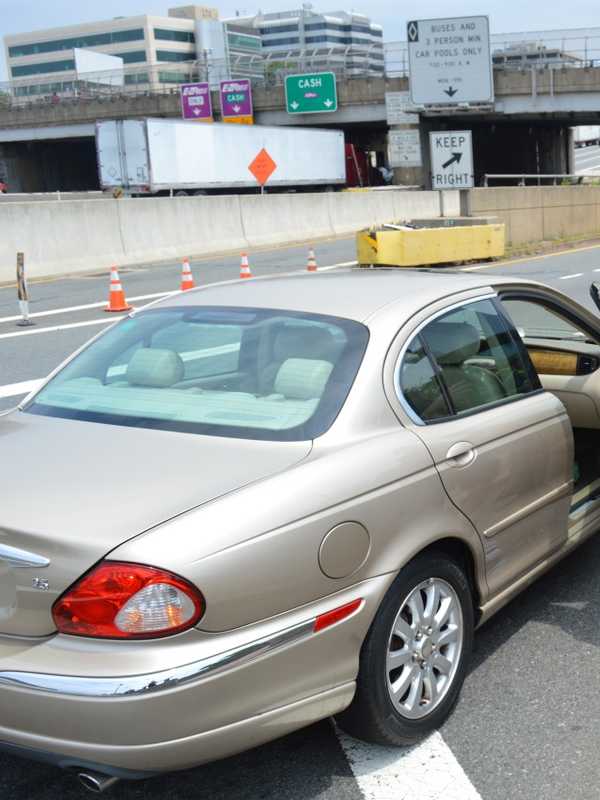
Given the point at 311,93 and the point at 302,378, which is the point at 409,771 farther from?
the point at 311,93

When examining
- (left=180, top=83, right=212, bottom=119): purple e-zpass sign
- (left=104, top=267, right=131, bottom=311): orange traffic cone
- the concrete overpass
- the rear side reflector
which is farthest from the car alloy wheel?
(left=180, top=83, right=212, bottom=119): purple e-zpass sign

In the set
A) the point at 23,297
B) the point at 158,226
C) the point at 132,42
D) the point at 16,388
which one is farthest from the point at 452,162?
the point at 132,42

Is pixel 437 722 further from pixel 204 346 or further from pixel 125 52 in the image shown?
pixel 125 52

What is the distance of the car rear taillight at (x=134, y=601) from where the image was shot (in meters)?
2.49

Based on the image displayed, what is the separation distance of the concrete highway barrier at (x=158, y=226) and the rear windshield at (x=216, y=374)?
15554 mm

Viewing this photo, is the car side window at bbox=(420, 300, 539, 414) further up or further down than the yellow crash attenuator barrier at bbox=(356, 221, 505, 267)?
further up

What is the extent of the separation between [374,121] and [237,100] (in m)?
8.94

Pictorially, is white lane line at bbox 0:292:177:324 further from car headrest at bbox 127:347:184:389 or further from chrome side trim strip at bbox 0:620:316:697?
chrome side trim strip at bbox 0:620:316:697

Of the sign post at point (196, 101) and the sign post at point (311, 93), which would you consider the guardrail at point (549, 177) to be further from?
the sign post at point (196, 101)

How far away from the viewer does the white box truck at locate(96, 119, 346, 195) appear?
41094 millimetres

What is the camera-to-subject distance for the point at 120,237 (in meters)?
21.8

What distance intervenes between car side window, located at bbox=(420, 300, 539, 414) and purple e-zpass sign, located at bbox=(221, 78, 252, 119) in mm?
61003

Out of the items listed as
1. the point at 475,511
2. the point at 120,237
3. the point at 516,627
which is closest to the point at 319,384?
the point at 475,511

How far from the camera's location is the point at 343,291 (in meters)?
3.81
